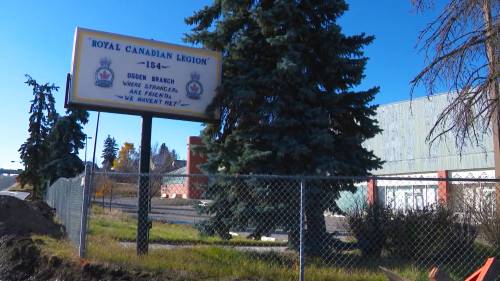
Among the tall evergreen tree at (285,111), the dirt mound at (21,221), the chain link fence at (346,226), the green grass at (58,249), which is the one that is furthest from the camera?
the dirt mound at (21,221)

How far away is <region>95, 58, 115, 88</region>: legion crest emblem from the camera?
36.2ft

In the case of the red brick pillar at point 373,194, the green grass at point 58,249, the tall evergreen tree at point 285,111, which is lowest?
the green grass at point 58,249

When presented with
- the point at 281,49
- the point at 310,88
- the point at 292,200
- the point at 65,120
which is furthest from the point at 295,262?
the point at 65,120

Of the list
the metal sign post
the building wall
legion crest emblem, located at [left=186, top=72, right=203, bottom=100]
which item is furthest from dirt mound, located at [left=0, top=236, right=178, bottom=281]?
the building wall

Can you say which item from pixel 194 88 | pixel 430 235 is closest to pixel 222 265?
pixel 430 235

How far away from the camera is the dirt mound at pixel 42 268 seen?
8484mm

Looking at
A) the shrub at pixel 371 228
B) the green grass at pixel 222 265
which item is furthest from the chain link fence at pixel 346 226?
the green grass at pixel 222 265

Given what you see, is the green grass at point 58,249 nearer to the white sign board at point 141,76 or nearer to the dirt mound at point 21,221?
the dirt mound at point 21,221

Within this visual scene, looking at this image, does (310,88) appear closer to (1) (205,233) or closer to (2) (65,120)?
(1) (205,233)

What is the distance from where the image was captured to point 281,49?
452 inches

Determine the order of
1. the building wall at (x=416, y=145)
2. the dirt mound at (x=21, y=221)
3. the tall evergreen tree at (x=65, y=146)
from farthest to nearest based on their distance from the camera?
the tall evergreen tree at (x=65, y=146) → the building wall at (x=416, y=145) → the dirt mound at (x=21, y=221)

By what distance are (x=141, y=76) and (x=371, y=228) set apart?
5465mm

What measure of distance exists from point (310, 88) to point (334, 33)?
1.24m

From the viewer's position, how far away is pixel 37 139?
4672 centimetres
